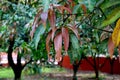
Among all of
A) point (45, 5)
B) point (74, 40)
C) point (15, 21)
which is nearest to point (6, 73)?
point (15, 21)

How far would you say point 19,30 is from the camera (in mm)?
4195

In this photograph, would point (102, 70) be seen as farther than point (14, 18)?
Yes

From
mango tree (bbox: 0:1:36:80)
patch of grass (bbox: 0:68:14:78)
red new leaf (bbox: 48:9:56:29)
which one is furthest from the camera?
patch of grass (bbox: 0:68:14:78)

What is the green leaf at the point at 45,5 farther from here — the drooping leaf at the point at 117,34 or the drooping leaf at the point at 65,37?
the drooping leaf at the point at 117,34

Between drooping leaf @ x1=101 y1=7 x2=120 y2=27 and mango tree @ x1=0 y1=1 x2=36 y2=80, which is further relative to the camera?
mango tree @ x1=0 y1=1 x2=36 y2=80

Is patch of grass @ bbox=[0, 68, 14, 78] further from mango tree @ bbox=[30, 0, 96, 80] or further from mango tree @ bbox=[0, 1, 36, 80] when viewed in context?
mango tree @ bbox=[30, 0, 96, 80]

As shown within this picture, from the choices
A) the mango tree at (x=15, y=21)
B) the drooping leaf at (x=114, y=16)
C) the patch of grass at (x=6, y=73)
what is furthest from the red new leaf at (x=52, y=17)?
the patch of grass at (x=6, y=73)

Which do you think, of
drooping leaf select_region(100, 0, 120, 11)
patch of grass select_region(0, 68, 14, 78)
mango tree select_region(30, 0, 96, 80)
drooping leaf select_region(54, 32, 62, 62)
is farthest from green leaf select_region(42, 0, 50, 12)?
Result: patch of grass select_region(0, 68, 14, 78)

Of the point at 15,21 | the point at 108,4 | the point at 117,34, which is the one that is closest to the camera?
the point at 117,34

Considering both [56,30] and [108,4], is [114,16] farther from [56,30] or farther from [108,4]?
[56,30]

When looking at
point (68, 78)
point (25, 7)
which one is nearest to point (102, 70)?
point (68, 78)

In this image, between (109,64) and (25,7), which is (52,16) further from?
(109,64)

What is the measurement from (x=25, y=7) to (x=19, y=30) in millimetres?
394

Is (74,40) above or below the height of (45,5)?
below
